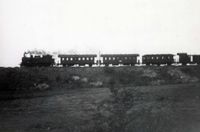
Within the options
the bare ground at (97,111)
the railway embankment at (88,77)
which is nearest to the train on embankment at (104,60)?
the railway embankment at (88,77)

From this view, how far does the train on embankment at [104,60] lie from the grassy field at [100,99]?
3.56 m

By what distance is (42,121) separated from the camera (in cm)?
2250

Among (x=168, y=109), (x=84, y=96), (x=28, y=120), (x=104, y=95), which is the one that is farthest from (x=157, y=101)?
(x=28, y=120)

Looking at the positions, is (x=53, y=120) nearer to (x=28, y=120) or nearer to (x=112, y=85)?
(x=28, y=120)

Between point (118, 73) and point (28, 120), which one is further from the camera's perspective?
point (118, 73)

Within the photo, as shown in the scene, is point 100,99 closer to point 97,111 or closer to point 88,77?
point 97,111

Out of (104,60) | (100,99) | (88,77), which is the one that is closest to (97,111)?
(100,99)

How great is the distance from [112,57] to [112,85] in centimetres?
789

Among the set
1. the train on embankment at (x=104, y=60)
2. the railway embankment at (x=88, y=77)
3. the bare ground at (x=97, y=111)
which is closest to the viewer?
the bare ground at (x=97, y=111)

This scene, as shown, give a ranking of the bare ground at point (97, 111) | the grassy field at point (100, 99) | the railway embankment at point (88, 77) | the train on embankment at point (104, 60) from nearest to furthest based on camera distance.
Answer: the bare ground at point (97, 111) → the grassy field at point (100, 99) → the railway embankment at point (88, 77) → the train on embankment at point (104, 60)

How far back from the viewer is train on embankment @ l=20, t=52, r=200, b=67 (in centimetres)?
3425

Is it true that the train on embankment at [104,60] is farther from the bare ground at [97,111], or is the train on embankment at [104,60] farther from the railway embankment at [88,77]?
the bare ground at [97,111]

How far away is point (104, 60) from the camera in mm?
35844

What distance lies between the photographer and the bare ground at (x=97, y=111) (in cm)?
2053
